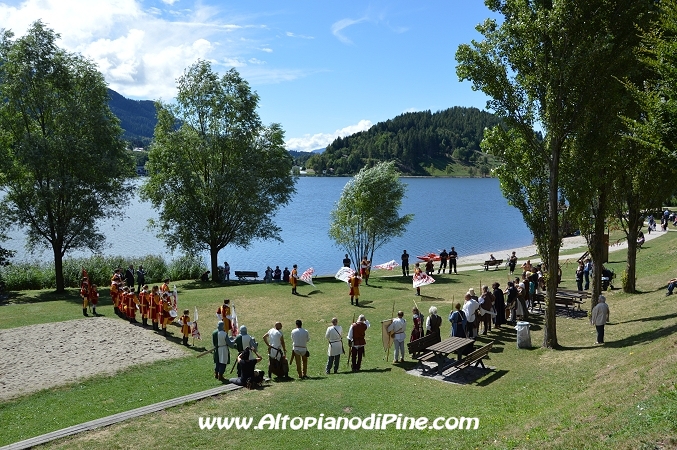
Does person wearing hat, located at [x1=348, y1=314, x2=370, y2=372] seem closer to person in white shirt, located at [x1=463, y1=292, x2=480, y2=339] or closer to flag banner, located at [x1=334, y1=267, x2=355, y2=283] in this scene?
person in white shirt, located at [x1=463, y1=292, x2=480, y2=339]

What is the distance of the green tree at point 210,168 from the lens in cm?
3728

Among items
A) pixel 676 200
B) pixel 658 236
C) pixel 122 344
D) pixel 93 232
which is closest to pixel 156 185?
pixel 93 232

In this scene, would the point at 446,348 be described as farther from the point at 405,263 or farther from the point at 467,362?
the point at 405,263

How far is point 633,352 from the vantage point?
43.9 ft

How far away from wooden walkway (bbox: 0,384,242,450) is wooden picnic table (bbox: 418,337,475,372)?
594 cm

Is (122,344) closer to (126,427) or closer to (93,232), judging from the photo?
(126,427)

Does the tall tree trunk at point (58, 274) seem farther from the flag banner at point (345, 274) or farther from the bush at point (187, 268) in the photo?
the flag banner at point (345, 274)

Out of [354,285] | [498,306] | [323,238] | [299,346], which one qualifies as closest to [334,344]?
[299,346]

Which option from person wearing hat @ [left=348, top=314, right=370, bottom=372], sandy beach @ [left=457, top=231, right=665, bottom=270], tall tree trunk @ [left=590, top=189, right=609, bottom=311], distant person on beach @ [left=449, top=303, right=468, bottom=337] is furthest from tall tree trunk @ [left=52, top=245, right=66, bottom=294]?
tall tree trunk @ [left=590, top=189, right=609, bottom=311]

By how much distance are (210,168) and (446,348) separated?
28234 millimetres

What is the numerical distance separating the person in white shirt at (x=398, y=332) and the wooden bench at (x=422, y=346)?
0.94 ft

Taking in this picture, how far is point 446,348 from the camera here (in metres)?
15.4

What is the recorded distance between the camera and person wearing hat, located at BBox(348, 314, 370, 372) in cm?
1587

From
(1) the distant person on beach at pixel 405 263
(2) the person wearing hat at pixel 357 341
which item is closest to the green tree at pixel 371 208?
(1) the distant person on beach at pixel 405 263
